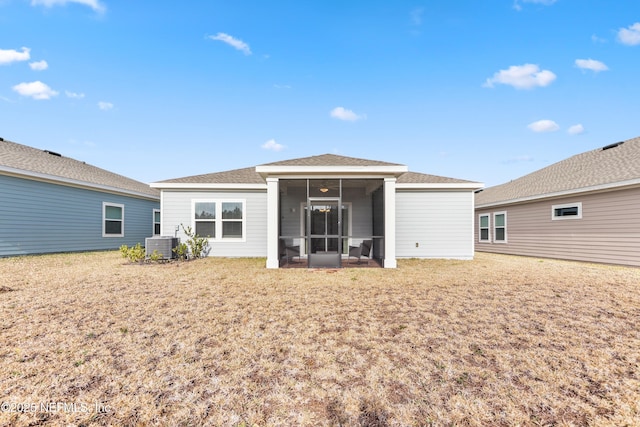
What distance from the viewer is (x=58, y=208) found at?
11703 millimetres

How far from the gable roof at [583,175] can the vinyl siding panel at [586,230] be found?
464 mm

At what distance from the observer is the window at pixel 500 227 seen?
14.4 m

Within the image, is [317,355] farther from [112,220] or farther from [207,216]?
[112,220]

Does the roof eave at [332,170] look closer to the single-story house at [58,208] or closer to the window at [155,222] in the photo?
the single-story house at [58,208]

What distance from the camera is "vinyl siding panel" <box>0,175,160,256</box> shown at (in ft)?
33.7

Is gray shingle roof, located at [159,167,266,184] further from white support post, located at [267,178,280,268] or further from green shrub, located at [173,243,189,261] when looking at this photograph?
→ white support post, located at [267,178,280,268]

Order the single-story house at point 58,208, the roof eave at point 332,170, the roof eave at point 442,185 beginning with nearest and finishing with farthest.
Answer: the roof eave at point 332,170, the single-story house at point 58,208, the roof eave at point 442,185

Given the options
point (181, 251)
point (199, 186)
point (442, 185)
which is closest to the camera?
point (181, 251)

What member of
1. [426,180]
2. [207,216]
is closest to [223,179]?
[207,216]

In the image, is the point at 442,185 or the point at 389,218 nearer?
the point at 389,218

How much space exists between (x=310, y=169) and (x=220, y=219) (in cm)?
505

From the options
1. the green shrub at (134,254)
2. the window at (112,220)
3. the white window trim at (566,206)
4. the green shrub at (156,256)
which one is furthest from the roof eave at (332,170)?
the window at (112,220)

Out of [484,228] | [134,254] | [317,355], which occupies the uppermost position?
[484,228]

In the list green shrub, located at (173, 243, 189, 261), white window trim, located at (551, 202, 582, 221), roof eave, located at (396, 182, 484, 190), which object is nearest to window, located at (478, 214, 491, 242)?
white window trim, located at (551, 202, 582, 221)
